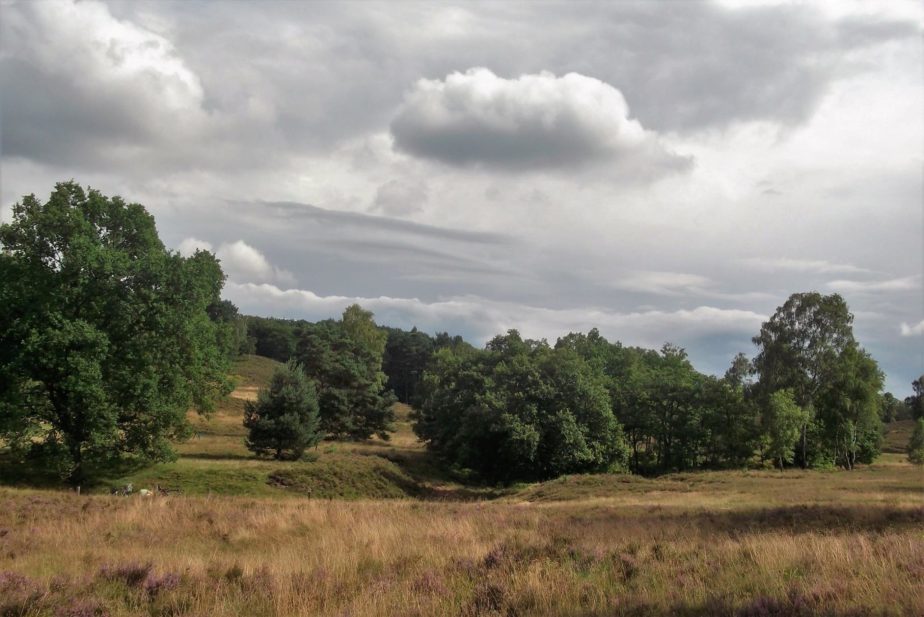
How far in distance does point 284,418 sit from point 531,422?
77.3ft

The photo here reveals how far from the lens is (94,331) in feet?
96.5

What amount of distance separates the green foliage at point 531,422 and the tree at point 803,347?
1766 cm

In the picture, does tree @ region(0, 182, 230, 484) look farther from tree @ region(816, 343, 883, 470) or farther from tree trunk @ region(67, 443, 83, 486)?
tree @ region(816, 343, 883, 470)

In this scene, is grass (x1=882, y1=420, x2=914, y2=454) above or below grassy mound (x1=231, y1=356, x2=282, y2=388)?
below

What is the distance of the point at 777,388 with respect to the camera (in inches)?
2499

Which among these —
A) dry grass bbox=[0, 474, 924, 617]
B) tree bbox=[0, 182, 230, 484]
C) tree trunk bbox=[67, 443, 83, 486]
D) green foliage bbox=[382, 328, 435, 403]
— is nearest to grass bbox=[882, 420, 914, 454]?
green foliage bbox=[382, 328, 435, 403]

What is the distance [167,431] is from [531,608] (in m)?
32.3

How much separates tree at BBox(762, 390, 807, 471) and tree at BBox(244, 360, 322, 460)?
138 feet

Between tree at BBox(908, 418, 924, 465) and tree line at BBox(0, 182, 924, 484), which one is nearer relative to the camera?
tree line at BBox(0, 182, 924, 484)

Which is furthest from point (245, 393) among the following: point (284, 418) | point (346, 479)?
point (346, 479)

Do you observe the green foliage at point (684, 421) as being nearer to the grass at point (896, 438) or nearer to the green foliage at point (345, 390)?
the green foliage at point (345, 390)

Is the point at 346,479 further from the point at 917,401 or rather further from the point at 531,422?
the point at 917,401

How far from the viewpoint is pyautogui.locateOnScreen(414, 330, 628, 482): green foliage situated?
5712 cm

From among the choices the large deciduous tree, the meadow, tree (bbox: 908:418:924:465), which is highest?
the large deciduous tree
